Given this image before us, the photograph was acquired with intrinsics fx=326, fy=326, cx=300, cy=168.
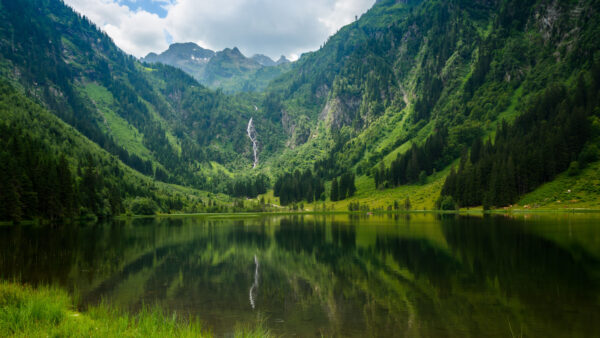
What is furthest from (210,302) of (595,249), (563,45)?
(563,45)

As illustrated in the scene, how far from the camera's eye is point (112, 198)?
459ft

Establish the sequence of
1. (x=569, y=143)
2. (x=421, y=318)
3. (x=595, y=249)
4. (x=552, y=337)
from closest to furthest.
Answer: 1. (x=552, y=337)
2. (x=421, y=318)
3. (x=595, y=249)
4. (x=569, y=143)

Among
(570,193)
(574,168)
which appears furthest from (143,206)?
(574,168)

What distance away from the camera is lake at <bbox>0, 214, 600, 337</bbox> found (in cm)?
1511

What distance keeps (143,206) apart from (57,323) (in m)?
181

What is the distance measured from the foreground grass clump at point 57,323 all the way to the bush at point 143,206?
570ft

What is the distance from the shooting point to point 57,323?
12.3 m

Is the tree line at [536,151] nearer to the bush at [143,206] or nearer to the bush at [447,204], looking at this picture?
the bush at [447,204]

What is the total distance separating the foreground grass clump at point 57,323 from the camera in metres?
10.2

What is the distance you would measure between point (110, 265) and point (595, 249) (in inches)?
1857

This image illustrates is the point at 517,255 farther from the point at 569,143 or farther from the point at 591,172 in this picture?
the point at 569,143

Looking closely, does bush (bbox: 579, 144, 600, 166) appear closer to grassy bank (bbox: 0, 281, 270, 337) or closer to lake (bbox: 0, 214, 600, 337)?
lake (bbox: 0, 214, 600, 337)

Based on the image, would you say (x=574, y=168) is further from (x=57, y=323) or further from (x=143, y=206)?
(x=143, y=206)

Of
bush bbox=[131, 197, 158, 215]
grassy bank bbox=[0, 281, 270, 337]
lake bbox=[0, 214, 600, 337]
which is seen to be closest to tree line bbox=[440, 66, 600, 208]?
lake bbox=[0, 214, 600, 337]
